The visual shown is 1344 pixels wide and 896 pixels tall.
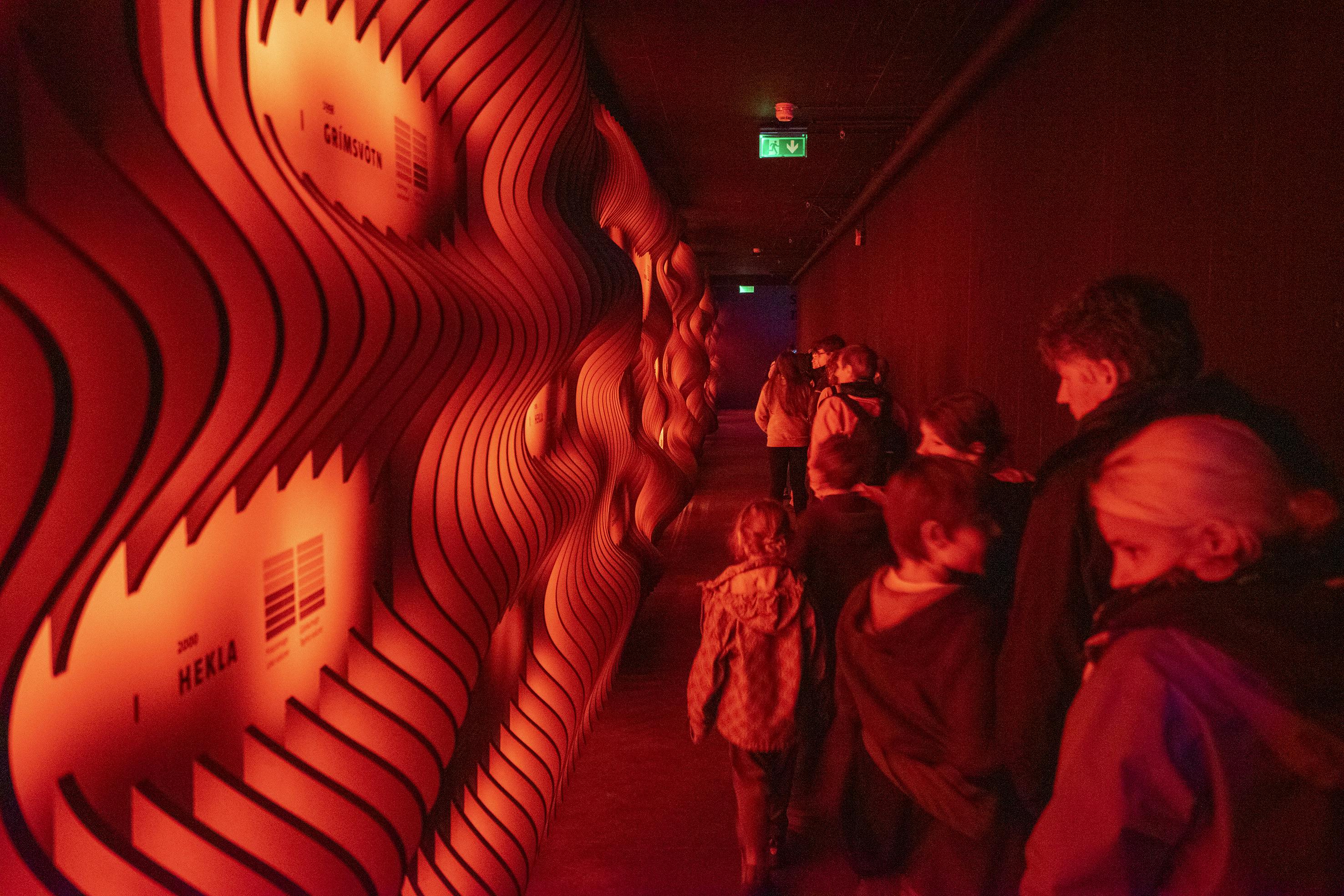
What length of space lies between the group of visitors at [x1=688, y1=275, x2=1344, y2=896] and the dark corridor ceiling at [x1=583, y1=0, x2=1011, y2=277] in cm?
270

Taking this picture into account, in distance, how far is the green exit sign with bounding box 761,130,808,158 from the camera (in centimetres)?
650

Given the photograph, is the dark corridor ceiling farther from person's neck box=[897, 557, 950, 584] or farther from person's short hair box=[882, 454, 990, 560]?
person's neck box=[897, 557, 950, 584]

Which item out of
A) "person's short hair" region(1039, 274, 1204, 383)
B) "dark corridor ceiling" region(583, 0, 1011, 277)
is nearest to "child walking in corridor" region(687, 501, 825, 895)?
"person's short hair" region(1039, 274, 1204, 383)

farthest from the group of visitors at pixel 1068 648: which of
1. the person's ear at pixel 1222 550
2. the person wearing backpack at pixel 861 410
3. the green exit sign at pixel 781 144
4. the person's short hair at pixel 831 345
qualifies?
the green exit sign at pixel 781 144

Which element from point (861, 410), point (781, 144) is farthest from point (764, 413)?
point (861, 410)

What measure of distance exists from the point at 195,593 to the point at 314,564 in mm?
352

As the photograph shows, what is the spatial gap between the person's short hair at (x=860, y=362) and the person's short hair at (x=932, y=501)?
2165mm

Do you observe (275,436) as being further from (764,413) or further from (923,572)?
(764,413)

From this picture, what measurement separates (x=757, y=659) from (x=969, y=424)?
86 cm

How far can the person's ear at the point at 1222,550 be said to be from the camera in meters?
1.17

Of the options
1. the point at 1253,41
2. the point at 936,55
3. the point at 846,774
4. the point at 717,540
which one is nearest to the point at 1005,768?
the point at 846,774

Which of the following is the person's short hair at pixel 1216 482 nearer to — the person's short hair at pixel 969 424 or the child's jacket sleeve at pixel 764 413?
the person's short hair at pixel 969 424

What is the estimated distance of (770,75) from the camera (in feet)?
18.3

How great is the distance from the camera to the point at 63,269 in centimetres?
88
